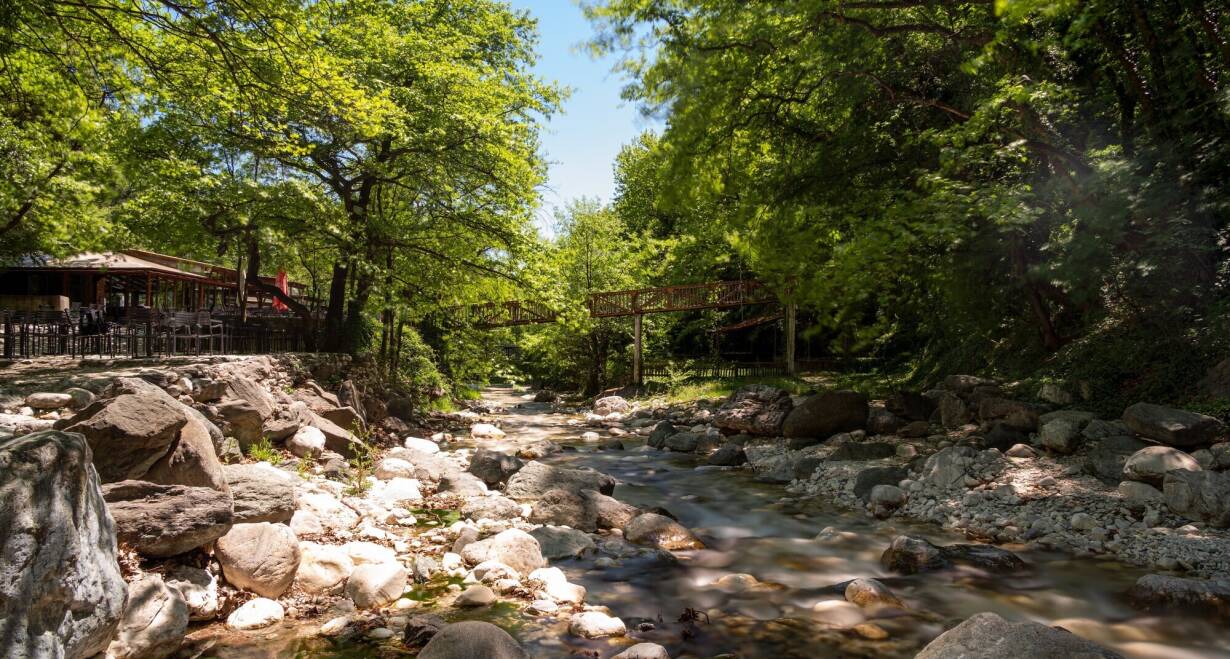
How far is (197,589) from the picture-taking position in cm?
482

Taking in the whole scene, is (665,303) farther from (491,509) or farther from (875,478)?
(491,509)

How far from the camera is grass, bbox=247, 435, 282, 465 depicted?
854cm

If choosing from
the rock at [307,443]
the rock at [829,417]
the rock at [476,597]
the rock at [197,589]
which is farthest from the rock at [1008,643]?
the rock at [829,417]

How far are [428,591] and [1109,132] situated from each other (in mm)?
10818

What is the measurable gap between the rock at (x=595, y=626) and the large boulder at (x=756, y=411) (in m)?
8.60

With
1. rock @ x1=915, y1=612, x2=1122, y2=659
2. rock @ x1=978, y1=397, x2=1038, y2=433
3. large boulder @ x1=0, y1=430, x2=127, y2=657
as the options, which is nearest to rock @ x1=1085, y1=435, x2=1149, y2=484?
rock @ x1=978, y1=397, x2=1038, y2=433

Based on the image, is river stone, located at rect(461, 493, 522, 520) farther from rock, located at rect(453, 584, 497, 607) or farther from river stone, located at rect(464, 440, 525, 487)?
rock, located at rect(453, 584, 497, 607)

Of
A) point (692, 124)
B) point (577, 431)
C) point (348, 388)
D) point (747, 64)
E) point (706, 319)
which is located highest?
point (747, 64)

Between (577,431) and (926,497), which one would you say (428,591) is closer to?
(926,497)

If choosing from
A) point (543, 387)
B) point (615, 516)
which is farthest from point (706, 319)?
point (615, 516)

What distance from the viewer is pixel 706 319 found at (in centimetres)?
2697

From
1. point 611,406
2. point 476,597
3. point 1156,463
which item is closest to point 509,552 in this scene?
point 476,597

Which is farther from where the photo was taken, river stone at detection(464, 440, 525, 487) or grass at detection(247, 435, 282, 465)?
river stone at detection(464, 440, 525, 487)

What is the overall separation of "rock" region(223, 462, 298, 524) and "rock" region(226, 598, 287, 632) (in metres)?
0.99
